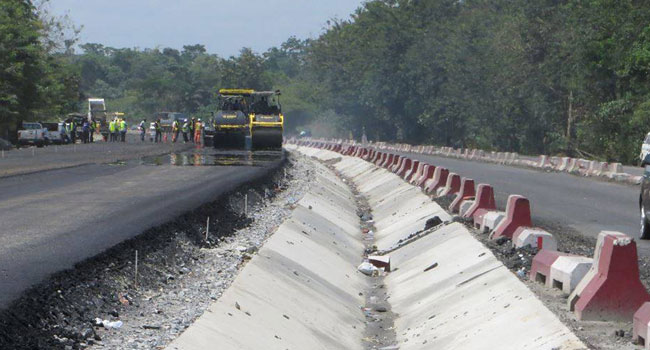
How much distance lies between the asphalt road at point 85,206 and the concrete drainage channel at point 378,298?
2113mm

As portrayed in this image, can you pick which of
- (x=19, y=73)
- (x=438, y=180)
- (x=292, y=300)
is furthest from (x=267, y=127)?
(x=292, y=300)

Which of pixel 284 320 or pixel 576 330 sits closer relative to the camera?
pixel 576 330

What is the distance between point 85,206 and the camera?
2167cm

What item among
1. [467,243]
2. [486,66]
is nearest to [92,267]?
[467,243]

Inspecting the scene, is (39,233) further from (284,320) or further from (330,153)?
(330,153)

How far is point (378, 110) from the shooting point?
129 m

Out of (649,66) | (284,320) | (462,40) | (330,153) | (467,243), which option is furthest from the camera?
(462,40)

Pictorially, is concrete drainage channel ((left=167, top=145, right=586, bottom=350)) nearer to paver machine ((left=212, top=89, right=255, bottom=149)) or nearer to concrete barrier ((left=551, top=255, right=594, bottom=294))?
concrete barrier ((left=551, top=255, right=594, bottom=294))

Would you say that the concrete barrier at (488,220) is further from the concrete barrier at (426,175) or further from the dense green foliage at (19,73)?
the dense green foliage at (19,73)

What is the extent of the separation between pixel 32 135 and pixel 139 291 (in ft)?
206

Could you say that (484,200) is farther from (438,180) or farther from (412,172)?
(412,172)

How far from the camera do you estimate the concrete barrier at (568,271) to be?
10.8 m

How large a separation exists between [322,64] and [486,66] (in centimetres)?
6623

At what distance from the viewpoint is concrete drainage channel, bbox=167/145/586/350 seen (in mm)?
10086
